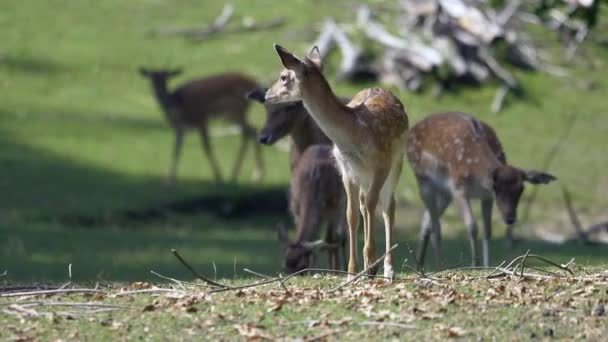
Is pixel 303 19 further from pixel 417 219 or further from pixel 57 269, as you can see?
pixel 57 269

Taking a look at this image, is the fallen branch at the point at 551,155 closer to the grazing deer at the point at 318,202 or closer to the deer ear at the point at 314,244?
the grazing deer at the point at 318,202

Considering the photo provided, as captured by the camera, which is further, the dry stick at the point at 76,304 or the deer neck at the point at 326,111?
the deer neck at the point at 326,111

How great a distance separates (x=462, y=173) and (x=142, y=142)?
1099 centimetres

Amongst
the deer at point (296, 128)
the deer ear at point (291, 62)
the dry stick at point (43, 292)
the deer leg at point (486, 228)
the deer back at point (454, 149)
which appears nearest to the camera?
the dry stick at point (43, 292)

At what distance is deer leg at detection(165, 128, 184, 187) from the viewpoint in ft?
70.6

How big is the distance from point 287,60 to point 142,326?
7.38 ft

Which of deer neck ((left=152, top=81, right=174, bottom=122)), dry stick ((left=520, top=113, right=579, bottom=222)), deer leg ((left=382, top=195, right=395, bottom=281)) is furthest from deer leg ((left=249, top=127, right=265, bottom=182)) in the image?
deer leg ((left=382, top=195, right=395, bottom=281))

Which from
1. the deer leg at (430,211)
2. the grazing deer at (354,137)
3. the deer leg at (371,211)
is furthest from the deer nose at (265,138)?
the deer leg at (371,211)

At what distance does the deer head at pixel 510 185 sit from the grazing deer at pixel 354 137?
3.71 meters

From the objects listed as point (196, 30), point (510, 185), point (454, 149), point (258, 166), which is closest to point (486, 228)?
point (510, 185)

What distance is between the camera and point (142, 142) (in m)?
23.7

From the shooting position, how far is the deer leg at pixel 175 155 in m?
21.5

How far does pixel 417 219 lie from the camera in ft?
65.0

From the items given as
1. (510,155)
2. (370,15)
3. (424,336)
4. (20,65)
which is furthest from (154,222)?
(424,336)
